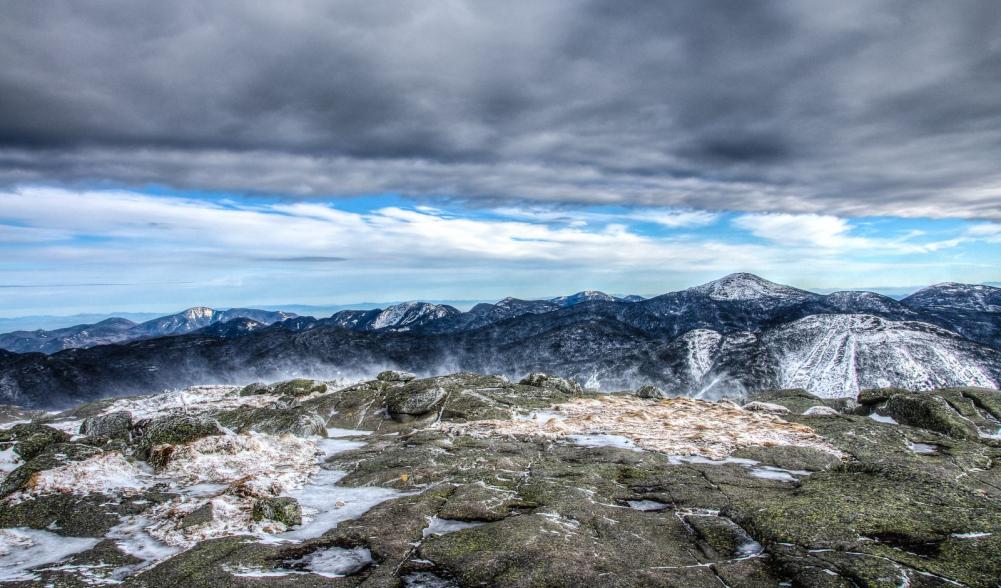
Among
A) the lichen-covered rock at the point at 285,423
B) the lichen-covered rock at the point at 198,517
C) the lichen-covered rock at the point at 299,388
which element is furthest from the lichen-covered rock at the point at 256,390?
the lichen-covered rock at the point at 198,517

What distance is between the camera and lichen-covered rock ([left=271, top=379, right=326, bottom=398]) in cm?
5509

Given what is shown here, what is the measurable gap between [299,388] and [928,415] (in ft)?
188

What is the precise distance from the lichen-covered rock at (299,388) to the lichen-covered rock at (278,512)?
38679mm

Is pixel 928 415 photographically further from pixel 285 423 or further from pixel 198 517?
pixel 285 423

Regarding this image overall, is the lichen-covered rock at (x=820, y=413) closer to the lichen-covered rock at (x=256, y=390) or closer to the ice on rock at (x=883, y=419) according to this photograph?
the ice on rock at (x=883, y=419)

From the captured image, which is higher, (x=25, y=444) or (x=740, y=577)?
(x=740, y=577)

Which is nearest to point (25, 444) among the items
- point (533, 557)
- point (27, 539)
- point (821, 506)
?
point (27, 539)

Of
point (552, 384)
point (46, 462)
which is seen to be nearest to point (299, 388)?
point (552, 384)

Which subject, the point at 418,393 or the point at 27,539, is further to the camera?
the point at 418,393

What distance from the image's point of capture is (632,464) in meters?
23.5

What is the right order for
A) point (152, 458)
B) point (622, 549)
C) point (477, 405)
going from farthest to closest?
1. point (477, 405)
2. point (152, 458)
3. point (622, 549)

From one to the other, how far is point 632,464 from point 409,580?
1394 cm

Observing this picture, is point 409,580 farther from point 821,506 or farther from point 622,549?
point 821,506

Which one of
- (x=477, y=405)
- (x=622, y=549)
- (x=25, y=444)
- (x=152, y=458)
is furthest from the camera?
(x=477, y=405)
